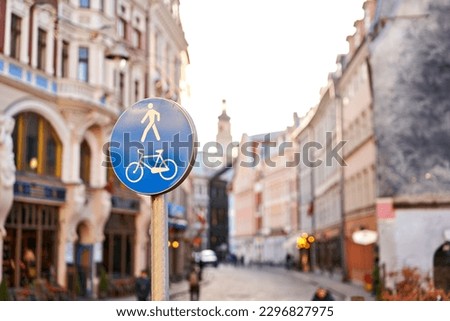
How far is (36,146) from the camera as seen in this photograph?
15.9m

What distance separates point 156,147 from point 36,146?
41.8ft

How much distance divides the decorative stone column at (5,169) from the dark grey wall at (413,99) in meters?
7.63

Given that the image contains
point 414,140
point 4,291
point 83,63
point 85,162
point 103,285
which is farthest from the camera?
point 85,162

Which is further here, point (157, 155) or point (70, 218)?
point (70, 218)

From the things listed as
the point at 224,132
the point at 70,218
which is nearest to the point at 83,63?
the point at 70,218

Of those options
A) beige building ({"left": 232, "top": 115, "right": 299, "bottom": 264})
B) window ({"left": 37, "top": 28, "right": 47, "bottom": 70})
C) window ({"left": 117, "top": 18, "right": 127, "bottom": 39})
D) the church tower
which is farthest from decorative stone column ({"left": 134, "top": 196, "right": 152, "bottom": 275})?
beige building ({"left": 232, "top": 115, "right": 299, "bottom": 264})

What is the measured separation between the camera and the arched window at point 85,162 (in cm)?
1800

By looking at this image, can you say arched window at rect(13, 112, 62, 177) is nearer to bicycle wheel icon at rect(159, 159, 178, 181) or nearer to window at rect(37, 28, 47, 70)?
window at rect(37, 28, 47, 70)

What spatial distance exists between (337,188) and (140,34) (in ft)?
53.7

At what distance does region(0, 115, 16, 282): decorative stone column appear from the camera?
13.6 m

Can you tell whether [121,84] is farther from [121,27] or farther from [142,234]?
[142,234]

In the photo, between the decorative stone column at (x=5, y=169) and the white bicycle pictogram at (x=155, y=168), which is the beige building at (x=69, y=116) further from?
the white bicycle pictogram at (x=155, y=168)

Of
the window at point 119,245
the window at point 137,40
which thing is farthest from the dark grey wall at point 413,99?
the window at point 119,245
